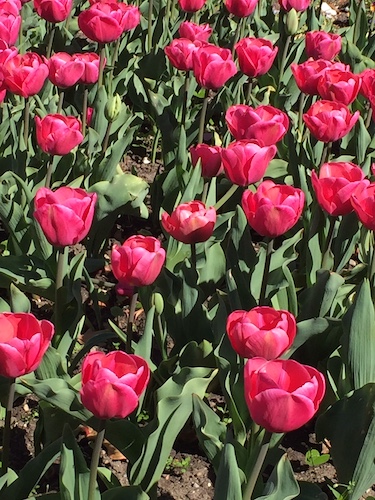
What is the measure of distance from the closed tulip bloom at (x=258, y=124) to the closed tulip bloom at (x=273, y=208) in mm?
301

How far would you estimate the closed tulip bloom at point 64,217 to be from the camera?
1812 mm

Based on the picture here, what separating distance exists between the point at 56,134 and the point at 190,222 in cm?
60

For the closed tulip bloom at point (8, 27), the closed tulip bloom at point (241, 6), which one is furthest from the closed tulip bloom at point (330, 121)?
the closed tulip bloom at point (8, 27)

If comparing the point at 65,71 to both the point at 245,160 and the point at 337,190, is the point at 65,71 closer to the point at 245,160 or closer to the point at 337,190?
the point at 245,160

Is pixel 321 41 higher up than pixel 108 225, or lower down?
higher up

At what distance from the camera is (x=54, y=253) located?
2.32 m

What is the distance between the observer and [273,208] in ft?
6.26

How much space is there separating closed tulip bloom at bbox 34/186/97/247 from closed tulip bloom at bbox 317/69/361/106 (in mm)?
1124

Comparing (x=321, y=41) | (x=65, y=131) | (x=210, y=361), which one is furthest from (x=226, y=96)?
(x=210, y=361)

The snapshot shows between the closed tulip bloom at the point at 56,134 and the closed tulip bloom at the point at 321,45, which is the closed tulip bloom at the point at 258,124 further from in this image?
the closed tulip bloom at the point at 321,45

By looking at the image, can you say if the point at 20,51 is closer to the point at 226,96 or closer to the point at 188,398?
the point at 226,96

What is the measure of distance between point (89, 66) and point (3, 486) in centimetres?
163

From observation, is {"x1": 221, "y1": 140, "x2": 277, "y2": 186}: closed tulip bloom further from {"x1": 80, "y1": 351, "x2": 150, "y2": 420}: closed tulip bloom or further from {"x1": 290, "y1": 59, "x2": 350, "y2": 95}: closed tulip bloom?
{"x1": 80, "y1": 351, "x2": 150, "y2": 420}: closed tulip bloom

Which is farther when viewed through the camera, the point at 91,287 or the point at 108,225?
the point at 108,225
